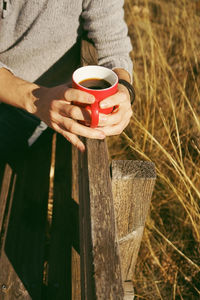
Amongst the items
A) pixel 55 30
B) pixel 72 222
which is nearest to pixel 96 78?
pixel 55 30

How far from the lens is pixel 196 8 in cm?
315

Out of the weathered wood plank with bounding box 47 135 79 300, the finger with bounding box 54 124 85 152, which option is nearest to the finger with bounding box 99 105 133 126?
the finger with bounding box 54 124 85 152

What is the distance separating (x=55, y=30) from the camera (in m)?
1.38

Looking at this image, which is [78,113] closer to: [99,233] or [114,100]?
[114,100]

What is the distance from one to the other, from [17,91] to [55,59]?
1.40 feet

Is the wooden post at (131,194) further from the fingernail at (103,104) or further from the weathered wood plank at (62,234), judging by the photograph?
the weathered wood plank at (62,234)

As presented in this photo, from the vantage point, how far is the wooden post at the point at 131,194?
90 cm

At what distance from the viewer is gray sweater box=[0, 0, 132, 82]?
1.29 meters

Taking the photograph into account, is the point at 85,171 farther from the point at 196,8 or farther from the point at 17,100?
the point at 196,8

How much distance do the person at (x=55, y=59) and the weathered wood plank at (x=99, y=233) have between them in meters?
0.13

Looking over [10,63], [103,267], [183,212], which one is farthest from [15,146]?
[103,267]

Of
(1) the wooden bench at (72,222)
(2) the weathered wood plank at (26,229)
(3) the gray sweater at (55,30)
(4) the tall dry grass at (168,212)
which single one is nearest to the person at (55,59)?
(3) the gray sweater at (55,30)

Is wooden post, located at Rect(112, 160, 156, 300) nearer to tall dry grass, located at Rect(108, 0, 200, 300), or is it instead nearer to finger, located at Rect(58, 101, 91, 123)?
finger, located at Rect(58, 101, 91, 123)

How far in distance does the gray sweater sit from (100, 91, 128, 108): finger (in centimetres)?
42
